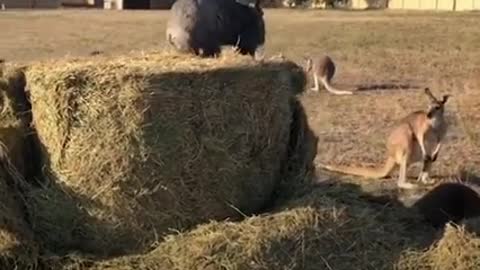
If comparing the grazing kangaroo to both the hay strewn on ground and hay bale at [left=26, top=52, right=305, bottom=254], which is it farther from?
hay bale at [left=26, top=52, right=305, bottom=254]

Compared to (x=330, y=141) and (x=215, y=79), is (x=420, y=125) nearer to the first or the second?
(x=330, y=141)

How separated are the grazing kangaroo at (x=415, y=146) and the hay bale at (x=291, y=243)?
2.71 m

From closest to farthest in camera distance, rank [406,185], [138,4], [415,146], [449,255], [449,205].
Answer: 1. [449,255]
2. [449,205]
3. [406,185]
4. [415,146]
5. [138,4]

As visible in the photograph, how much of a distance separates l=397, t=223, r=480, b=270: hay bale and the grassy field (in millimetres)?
2070

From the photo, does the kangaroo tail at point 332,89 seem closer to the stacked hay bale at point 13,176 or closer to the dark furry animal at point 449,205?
the dark furry animal at point 449,205

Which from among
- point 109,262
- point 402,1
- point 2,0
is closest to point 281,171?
point 109,262

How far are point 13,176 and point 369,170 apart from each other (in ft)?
12.4

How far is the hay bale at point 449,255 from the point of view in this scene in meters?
5.95

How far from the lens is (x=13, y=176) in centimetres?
618

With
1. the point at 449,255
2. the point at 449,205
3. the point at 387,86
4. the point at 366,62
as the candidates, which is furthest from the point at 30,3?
the point at 449,255

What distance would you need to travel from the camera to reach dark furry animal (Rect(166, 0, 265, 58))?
9.28 meters

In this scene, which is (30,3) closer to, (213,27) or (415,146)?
(213,27)

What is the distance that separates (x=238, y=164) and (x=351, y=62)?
47.4 feet

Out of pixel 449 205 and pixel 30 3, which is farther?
pixel 30 3
